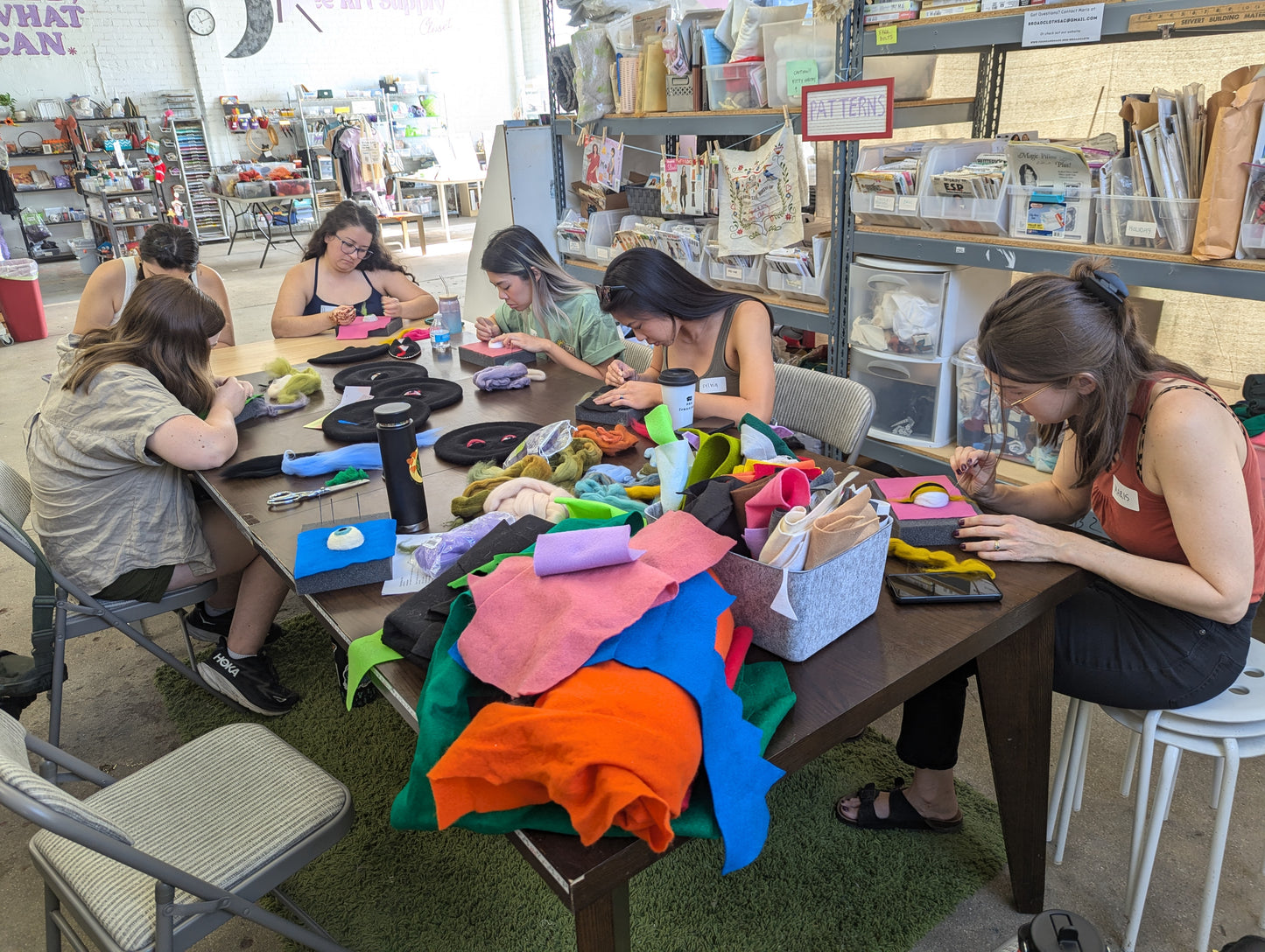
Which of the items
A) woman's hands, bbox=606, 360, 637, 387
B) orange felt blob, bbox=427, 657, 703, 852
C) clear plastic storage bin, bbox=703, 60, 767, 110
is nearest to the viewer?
orange felt blob, bbox=427, 657, 703, 852

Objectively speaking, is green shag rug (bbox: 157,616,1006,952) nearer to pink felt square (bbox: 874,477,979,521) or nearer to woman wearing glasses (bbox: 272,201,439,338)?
pink felt square (bbox: 874,477,979,521)

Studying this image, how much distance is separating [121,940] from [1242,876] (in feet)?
6.67

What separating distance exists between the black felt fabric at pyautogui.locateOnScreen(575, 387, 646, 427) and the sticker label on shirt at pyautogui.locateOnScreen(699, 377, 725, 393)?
0.30 meters

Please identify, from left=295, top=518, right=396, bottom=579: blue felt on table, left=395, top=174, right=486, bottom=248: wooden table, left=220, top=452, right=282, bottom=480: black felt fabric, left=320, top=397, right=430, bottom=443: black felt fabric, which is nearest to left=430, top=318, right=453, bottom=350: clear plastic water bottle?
left=320, top=397, right=430, bottom=443: black felt fabric

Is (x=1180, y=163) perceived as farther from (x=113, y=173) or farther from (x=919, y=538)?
(x=113, y=173)

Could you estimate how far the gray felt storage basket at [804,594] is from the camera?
3.56 ft

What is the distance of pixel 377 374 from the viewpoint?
268cm

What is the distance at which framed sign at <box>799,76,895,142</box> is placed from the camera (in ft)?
8.94

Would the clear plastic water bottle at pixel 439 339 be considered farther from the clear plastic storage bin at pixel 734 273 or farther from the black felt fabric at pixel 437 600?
the black felt fabric at pixel 437 600

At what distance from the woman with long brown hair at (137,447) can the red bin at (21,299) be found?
18.9 feet

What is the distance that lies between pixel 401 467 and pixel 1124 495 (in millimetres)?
1277

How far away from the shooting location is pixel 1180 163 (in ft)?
7.29

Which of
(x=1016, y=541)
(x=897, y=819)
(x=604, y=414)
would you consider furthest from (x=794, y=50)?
(x=897, y=819)

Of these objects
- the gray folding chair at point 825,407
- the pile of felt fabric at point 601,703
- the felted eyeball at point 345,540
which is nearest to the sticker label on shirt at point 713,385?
the gray folding chair at point 825,407
